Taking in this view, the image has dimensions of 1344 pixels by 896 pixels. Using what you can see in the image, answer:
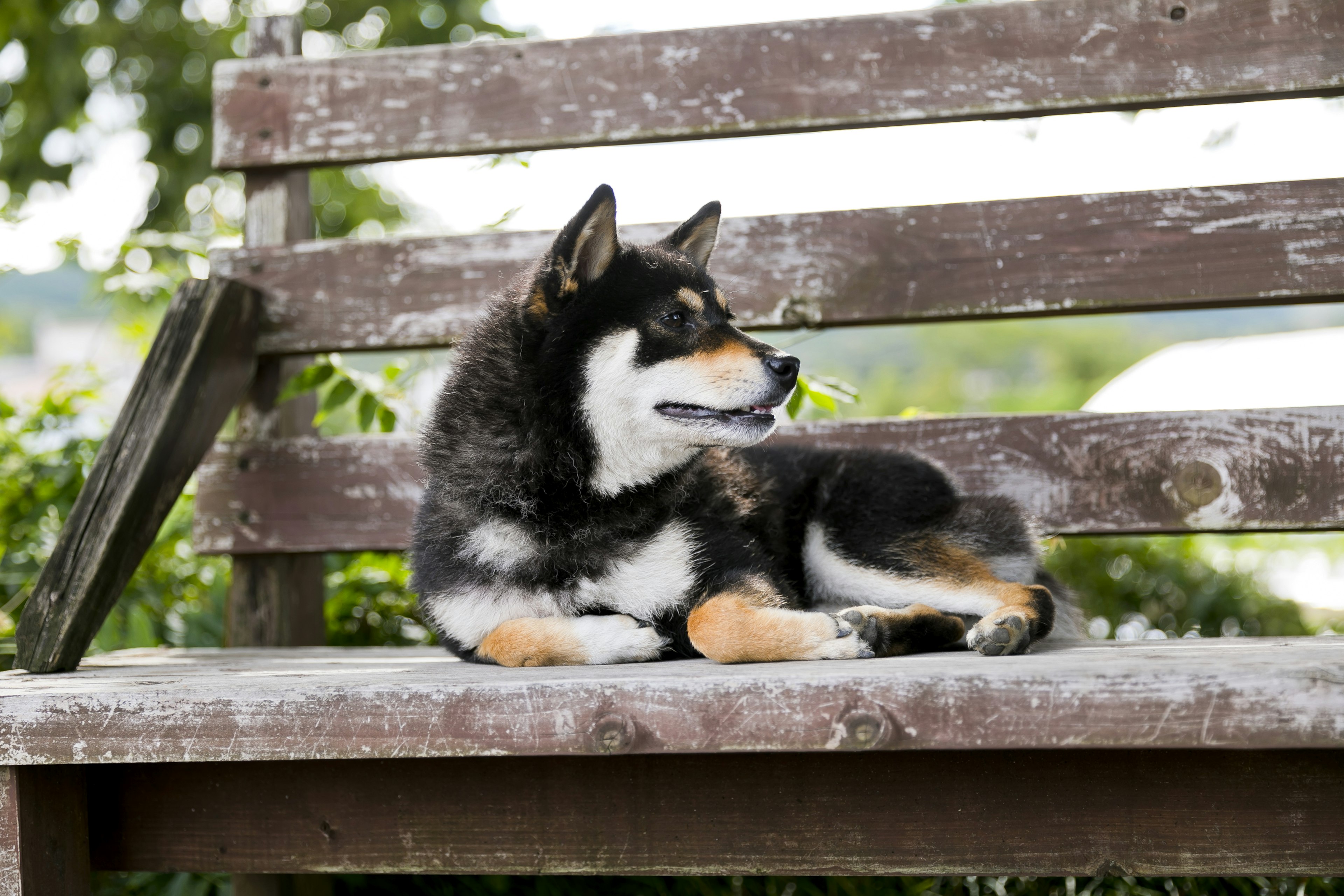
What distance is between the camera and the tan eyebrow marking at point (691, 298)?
7.54 ft

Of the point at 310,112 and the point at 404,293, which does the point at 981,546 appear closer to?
the point at 404,293

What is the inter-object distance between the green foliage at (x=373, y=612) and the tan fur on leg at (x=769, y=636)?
2071mm

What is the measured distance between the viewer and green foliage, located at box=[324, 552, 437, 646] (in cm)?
387

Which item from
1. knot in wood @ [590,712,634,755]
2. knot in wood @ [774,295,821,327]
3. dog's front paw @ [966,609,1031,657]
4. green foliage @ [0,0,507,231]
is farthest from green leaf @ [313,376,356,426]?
green foliage @ [0,0,507,231]

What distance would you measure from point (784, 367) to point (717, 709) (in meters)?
0.87

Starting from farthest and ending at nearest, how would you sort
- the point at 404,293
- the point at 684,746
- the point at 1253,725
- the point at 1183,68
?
Answer: the point at 404,293 < the point at 1183,68 < the point at 684,746 < the point at 1253,725

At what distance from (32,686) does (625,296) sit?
1468 mm

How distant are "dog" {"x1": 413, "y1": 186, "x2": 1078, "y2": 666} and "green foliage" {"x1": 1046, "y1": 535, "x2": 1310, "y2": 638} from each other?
3.31 metres

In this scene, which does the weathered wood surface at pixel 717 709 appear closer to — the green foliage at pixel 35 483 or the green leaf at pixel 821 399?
the green leaf at pixel 821 399

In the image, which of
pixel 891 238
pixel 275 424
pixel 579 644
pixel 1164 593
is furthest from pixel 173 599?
pixel 1164 593

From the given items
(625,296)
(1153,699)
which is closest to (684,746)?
(1153,699)

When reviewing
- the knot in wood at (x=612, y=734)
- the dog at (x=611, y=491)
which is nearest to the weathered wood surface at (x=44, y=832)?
the dog at (x=611, y=491)

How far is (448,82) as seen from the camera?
10.6 feet

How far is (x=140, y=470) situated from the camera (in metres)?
2.51
